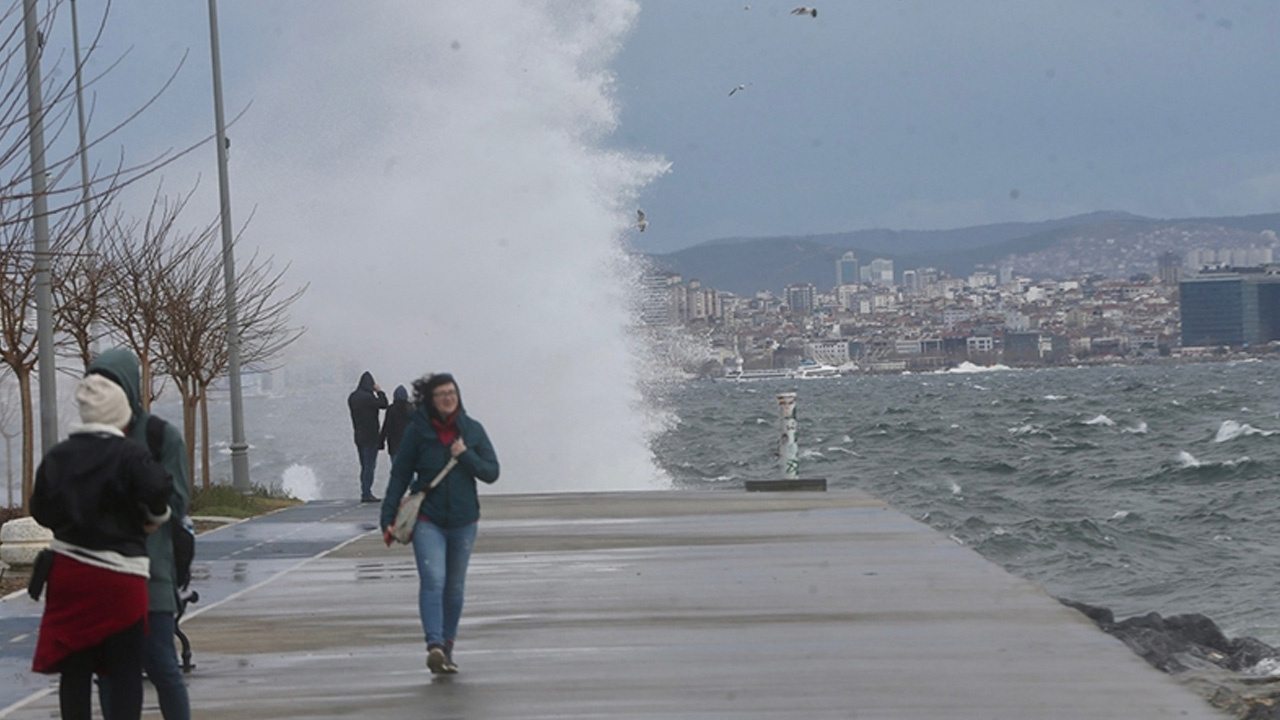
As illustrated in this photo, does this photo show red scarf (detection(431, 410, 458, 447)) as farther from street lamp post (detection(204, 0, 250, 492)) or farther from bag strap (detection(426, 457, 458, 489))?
street lamp post (detection(204, 0, 250, 492))

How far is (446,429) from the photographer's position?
1056cm

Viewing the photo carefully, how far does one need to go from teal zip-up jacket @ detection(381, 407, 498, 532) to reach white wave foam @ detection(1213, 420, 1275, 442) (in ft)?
176

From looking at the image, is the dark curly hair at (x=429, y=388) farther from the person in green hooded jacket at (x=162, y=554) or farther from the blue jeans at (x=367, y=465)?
the blue jeans at (x=367, y=465)

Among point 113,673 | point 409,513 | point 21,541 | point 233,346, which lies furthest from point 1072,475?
point 113,673

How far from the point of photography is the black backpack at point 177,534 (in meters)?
7.57

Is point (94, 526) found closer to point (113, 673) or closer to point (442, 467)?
point (113, 673)

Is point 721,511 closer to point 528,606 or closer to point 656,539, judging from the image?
point 656,539

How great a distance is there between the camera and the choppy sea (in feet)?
99.3

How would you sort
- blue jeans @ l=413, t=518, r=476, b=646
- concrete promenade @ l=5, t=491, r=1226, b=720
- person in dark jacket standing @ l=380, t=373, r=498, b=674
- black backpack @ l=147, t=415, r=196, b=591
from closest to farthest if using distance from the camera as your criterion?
black backpack @ l=147, t=415, r=196, b=591 → concrete promenade @ l=5, t=491, r=1226, b=720 → blue jeans @ l=413, t=518, r=476, b=646 → person in dark jacket standing @ l=380, t=373, r=498, b=674

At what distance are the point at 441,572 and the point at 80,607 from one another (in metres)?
3.46

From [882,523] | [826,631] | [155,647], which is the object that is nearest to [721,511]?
[882,523]

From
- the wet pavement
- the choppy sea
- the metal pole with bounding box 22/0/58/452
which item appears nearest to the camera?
the wet pavement

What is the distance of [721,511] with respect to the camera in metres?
21.0

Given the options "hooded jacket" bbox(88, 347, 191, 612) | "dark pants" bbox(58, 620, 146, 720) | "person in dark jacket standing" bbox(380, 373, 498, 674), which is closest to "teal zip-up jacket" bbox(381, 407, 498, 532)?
"person in dark jacket standing" bbox(380, 373, 498, 674)
